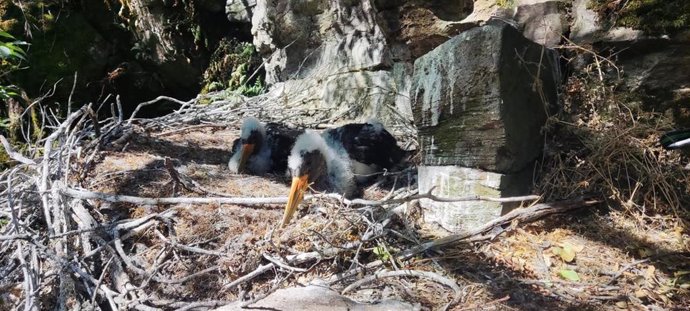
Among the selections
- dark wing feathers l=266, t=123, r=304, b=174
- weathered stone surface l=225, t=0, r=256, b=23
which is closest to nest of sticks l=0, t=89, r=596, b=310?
dark wing feathers l=266, t=123, r=304, b=174

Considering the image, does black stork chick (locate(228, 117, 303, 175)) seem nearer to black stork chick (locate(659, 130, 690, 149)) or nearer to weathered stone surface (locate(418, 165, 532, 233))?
weathered stone surface (locate(418, 165, 532, 233))

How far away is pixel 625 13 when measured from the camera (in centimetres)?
276

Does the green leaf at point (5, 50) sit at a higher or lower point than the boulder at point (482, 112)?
higher

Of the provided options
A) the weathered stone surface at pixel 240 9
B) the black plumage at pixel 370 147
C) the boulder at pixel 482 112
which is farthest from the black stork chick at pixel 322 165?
the weathered stone surface at pixel 240 9

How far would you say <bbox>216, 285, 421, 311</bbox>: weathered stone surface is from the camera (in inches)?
83.2

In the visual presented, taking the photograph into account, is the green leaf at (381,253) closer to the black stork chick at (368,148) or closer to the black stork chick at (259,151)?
the black stork chick at (368,148)

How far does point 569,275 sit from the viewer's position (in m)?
2.32

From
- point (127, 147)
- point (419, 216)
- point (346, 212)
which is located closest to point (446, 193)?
point (419, 216)

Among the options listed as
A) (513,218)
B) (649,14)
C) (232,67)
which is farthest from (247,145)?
(232,67)

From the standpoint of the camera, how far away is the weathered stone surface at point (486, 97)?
→ 2535 millimetres

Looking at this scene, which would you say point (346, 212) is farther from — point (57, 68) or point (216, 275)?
point (57, 68)

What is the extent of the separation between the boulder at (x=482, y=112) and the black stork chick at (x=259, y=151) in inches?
59.8

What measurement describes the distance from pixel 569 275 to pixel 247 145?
8.45 ft

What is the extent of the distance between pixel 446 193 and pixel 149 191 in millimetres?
1947
